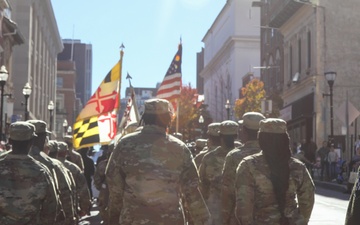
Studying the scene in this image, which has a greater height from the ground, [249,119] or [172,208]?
[249,119]

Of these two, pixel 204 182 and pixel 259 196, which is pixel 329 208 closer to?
pixel 204 182

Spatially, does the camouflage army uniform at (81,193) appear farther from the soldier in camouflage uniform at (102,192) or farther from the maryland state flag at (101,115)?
the maryland state flag at (101,115)

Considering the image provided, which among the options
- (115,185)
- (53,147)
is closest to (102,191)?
(53,147)

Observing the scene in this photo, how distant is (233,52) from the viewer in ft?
313

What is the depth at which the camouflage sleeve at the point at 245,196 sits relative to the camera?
256 inches

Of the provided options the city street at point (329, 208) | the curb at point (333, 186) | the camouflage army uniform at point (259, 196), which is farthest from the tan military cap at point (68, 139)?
the curb at point (333, 186)

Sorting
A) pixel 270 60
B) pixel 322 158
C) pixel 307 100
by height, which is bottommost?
pixel 322 158

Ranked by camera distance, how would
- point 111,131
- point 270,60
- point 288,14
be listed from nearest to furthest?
point 111,131 → point 288,14 → point 270,60

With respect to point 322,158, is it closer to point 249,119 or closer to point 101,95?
point 101,95

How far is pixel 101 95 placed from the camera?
60.0ft

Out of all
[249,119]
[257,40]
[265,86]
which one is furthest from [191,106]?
[249,119]

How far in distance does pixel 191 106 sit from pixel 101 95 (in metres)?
81.0

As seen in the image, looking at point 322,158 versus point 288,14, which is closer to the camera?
point 322,158

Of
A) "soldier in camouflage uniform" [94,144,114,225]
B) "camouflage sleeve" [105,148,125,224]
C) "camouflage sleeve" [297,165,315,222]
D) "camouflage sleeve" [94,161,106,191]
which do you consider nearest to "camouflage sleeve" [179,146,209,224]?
"camouflage sleeve" [105,148,125,224]
